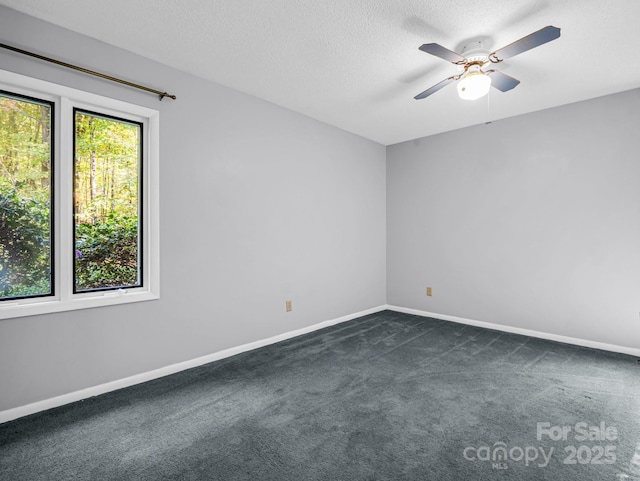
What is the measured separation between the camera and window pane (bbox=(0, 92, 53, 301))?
2.18 metres

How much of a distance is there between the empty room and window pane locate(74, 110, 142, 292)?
0.06 ft

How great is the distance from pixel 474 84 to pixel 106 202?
9.79 feet

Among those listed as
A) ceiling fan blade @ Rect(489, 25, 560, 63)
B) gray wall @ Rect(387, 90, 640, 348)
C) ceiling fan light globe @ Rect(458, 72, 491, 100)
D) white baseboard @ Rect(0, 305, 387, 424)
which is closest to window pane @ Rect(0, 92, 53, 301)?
white baseboard @ Rect(0, 305, 387, 424)

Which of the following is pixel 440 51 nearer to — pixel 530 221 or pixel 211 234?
pixel 211 234

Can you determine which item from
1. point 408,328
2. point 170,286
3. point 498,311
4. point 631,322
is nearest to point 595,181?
point 631,322

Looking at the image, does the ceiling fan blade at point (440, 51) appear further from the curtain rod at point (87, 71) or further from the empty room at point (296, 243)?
the curtain rod at point (87, 71)

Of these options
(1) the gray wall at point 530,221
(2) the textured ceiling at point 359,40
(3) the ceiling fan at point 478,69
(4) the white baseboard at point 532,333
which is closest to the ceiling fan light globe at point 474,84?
(3) the ceiling fan at point 478,69

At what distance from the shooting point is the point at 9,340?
209cm

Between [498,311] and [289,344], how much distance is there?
2.65 m

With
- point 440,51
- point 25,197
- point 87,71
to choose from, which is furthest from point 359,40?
point 25,197

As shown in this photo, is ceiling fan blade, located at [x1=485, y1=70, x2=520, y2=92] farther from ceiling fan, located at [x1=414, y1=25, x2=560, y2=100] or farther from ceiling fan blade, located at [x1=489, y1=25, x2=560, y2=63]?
ceiling fan blade, located at [x1=489, y1=25, x2=560, y2=63]

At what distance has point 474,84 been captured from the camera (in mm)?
2430

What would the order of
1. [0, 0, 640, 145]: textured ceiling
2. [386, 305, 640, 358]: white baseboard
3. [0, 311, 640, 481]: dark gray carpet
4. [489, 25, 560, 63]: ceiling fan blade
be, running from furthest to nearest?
[386, 305, 640, 358]: white baseboard → [0, 0, 640, 145]: textured ceiling → [489, 25, 560, 63]: ceiling fan blade → [0, 311, 640, 481]: dark gray carpet

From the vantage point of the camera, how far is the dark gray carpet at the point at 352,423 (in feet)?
5.52
